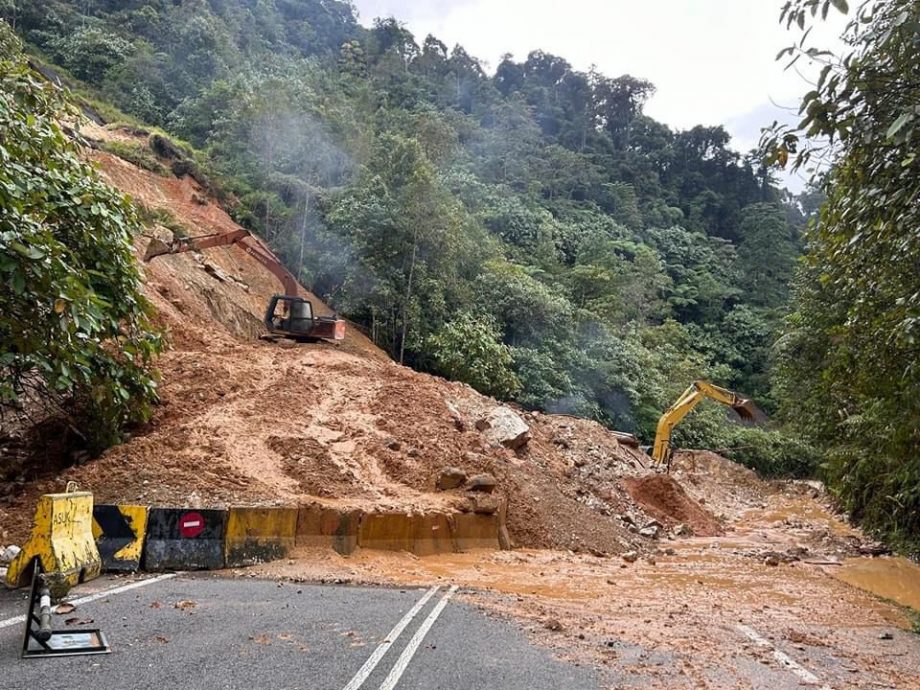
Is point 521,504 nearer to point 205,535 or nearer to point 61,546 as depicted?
point 205,535

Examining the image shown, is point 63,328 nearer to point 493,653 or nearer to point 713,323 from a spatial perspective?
point 493,653

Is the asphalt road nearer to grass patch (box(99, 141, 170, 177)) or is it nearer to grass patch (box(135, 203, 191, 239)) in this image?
grass patch (box(135, 203, 191, 239))

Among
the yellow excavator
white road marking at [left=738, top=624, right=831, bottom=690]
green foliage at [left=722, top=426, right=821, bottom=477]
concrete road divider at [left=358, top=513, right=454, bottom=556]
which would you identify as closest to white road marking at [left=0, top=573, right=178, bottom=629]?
concrete road divider at [left=358, top=513, right=454, bottom=556]

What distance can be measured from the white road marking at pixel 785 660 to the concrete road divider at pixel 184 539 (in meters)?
5.75

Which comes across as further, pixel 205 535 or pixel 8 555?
pixel 205 535

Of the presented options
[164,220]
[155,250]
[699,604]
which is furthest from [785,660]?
[164,220]

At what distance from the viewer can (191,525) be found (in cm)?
790

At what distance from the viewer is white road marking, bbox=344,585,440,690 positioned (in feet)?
14.3

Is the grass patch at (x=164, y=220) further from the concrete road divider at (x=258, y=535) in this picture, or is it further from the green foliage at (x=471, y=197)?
the concrete road divider at (x=258, y=535)

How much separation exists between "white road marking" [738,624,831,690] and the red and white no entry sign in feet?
19.4

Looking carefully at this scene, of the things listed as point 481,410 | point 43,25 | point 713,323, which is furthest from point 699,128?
point 481,410

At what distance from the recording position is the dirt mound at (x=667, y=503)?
55.1ft

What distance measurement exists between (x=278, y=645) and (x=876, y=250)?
641cm

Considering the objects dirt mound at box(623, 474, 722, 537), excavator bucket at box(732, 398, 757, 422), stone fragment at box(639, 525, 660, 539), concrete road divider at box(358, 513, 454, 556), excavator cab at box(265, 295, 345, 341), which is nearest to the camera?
concrete road divider at box(358, 513, 454, 556)
